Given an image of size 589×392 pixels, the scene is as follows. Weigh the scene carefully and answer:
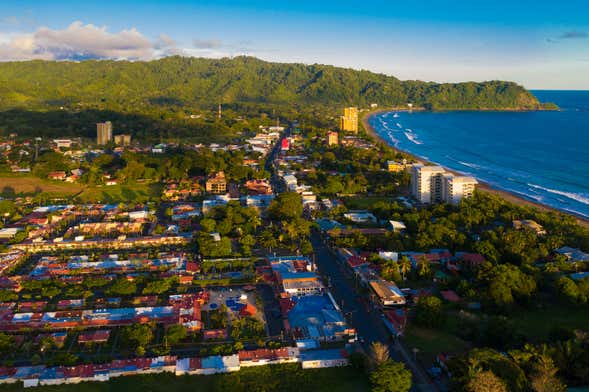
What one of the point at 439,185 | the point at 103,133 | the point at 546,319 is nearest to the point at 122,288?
the point at 546,319

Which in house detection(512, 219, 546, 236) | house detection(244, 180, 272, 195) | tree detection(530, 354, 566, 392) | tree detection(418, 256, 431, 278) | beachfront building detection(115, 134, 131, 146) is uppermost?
beachfront building detection(115, 134, 131, 146)

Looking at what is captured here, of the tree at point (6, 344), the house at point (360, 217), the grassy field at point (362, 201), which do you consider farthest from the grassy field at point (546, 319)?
the tree at point (6, 344)

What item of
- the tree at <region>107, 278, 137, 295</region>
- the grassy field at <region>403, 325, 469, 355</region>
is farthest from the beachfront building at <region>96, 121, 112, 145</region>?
the grassy field at <region>403, 325, 469, 355</region>

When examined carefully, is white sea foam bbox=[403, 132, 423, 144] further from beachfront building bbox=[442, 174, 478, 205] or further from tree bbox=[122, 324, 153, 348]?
tree bbox=[122, 324, 153, 348]

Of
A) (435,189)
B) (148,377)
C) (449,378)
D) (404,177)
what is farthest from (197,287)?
(404,177)

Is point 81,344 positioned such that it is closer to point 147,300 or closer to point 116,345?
point 116,345

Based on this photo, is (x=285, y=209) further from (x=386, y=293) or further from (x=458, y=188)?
(x=458, y=188)

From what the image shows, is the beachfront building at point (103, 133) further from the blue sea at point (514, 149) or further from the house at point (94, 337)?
the house at point (94, 337)
